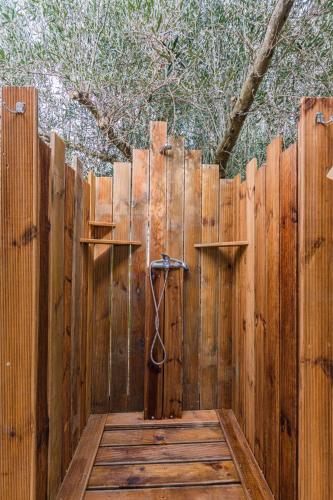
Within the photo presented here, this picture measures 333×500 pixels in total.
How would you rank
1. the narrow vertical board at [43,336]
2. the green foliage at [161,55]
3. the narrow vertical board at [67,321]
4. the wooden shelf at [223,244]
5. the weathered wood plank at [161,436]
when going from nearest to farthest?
1. the narrow vertical board at [43,336]
2. the narrow vertical board at [67,321]
3. the weathered wood plank at [161,436]
4. the wooden shelf at [223,244]
5. the green foliage at [161,55]

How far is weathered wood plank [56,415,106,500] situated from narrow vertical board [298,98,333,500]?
1110 mm

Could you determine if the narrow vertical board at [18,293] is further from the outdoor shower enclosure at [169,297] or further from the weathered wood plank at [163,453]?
the weathered wood plank at [163,453]

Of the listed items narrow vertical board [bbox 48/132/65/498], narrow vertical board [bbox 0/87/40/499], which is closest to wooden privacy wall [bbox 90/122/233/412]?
narrow vertical board [bbox 48/132/65/498]

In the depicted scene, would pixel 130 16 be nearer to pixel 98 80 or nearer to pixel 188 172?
pixel 98 80

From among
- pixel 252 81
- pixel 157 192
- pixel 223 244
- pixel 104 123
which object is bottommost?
pixel 223 244

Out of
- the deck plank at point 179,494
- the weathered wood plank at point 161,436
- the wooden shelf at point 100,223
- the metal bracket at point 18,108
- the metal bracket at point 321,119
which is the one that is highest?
the metal bracket at point 18,108

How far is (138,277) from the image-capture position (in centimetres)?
218

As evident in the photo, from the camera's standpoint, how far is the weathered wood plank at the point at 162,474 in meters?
1.48

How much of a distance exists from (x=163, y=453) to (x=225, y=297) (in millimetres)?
1141

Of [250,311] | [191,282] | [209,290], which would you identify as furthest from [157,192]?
[250,311]

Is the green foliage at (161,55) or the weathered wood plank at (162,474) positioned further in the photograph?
the green foliage at (161,55)

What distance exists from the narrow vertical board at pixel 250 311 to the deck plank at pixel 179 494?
35 centimetres

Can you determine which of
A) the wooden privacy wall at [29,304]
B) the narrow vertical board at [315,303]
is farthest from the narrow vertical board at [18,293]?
the narrow vertical board at [315,303]

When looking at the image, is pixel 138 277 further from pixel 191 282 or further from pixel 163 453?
pixel 163 453
